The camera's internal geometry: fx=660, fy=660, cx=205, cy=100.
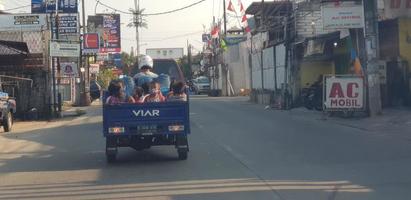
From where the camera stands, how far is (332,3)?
25.9m

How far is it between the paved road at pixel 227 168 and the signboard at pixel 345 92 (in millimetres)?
3652

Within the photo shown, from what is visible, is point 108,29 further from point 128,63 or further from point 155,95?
point 155,95

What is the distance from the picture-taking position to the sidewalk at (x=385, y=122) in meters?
18.7

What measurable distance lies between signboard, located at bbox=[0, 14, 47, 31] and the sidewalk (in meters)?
24.9

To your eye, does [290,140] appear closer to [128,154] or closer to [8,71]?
[128,154]

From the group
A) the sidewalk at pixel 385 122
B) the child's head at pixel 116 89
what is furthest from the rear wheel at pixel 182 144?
the sidewalk at pixel 385 122

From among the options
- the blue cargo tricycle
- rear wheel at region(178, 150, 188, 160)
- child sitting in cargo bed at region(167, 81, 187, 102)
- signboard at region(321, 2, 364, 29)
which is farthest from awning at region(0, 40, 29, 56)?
rear wheel at region(178, 150, 188, 160)

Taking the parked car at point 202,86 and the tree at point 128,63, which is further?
the parked car at point 202,86

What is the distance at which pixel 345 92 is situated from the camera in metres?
23.5

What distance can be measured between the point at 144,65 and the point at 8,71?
17.0 m

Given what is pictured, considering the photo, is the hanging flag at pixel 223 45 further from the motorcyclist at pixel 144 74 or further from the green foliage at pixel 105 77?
the motorcyclist at pixel 144 74

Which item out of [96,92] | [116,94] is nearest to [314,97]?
[96,92]

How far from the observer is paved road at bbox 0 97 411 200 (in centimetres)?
953

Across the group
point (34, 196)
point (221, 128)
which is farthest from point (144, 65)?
point (221, 128)
